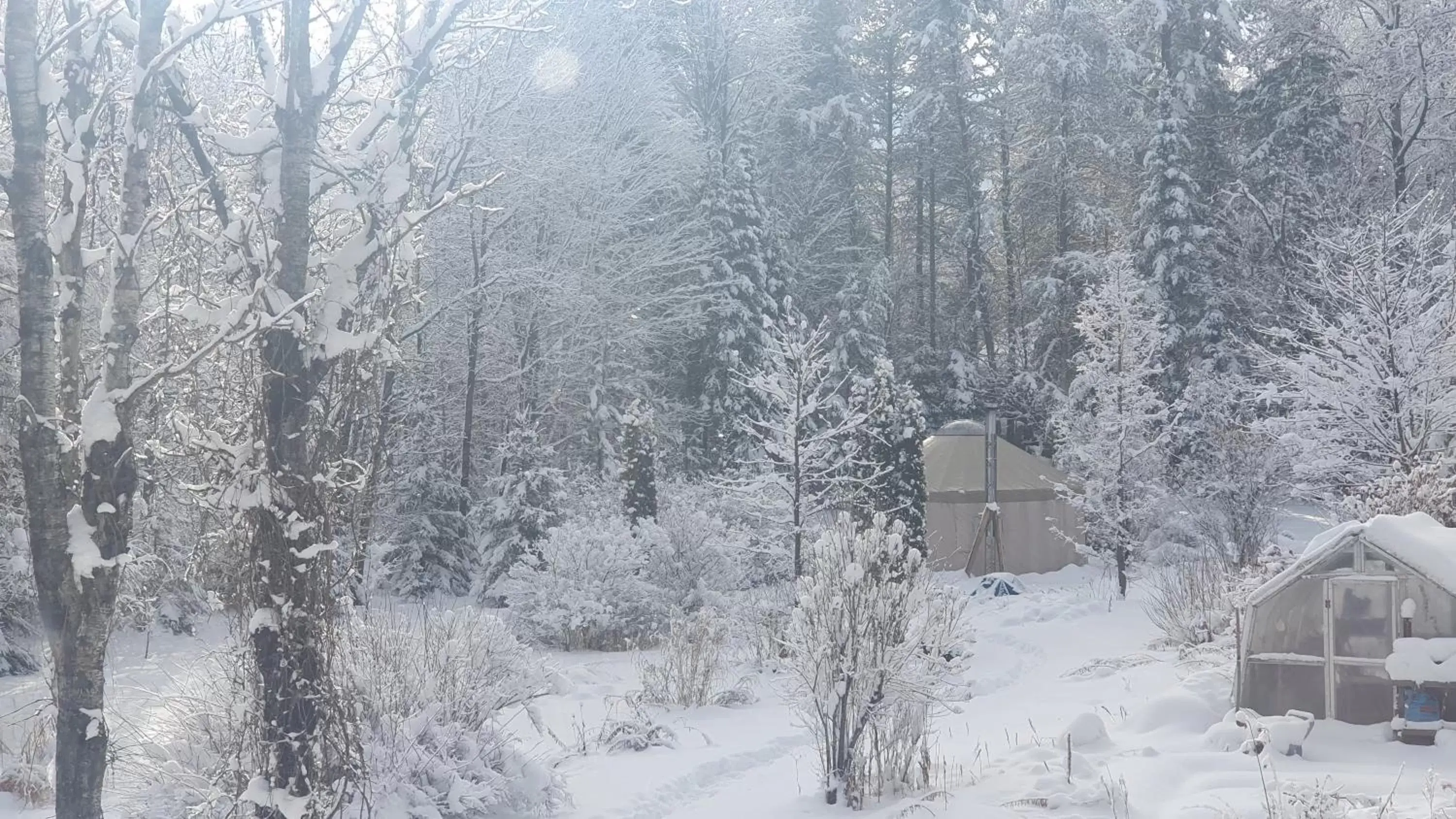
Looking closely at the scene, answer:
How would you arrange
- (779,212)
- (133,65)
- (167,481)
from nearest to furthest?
1. (133,65)
2. (167,481)
3. (779,212)

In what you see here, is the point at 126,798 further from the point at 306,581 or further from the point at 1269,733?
the point at 1269,733

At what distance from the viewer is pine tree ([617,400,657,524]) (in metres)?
18.1

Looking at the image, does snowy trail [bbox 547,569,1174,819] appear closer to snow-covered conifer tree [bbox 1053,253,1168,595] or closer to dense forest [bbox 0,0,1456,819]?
dense forest [bbox 0,0,1456,819]

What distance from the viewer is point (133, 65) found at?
17.8ft

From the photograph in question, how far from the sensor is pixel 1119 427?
65.3ft

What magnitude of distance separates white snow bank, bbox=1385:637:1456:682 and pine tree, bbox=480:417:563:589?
1270cm

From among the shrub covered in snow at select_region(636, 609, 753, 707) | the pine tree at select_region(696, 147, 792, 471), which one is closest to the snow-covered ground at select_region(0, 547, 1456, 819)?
the shrub covered in snow at select_region(636, 609, 753, 707)

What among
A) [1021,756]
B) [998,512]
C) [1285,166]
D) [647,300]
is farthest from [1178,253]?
[1021,756]

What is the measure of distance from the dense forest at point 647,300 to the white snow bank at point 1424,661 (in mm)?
3416

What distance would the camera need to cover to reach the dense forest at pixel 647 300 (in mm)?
5188

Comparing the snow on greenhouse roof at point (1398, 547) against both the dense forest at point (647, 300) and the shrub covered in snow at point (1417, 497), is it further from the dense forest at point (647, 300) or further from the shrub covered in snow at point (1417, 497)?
the dense forest at point (647, 300)

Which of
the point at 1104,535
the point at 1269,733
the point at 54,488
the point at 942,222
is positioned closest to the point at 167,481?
the point at 54,488

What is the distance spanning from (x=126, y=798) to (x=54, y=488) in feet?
6.87

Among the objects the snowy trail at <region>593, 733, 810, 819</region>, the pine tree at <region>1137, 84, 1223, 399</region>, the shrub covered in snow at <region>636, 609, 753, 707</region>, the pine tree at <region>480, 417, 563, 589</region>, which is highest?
the pine tree at <region>1137, 84, 1223, 399</region>
